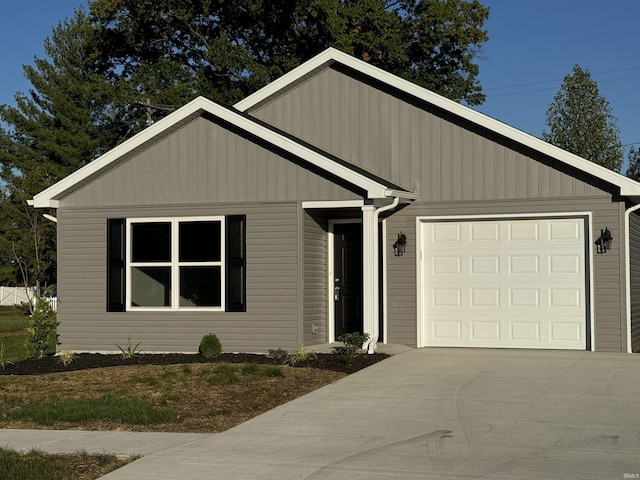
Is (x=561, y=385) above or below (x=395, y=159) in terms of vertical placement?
below

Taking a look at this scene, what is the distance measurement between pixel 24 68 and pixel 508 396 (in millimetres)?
41954

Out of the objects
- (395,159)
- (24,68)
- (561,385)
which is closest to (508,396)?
(561,385)

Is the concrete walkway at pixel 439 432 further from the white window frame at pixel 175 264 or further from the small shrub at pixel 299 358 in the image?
the white window frame at pixel 175 264

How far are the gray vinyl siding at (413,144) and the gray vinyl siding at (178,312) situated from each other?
2317mm

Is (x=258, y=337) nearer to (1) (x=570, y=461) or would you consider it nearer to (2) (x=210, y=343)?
(2) (x=210, y=343)

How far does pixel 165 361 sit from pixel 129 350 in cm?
82

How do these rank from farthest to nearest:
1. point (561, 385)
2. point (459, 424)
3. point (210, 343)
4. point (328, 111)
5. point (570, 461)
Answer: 1. point (328, 111)
2. point (210, 343)
3. point (561, 385)
4. point (459, 424)
5. point (570, 461)

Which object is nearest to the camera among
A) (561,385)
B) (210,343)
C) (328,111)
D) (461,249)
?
(561,385)

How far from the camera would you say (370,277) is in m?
14.7

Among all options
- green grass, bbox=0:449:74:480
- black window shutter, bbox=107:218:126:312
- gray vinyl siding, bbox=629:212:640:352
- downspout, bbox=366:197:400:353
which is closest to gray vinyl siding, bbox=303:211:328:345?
downspout, bbox=366:197:400:353

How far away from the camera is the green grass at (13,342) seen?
16766mm

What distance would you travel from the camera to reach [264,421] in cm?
978

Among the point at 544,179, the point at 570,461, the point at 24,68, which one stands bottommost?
the point at 570,461

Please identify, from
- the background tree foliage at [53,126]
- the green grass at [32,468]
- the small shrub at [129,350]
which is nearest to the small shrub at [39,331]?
the small shrub at [129,350]
